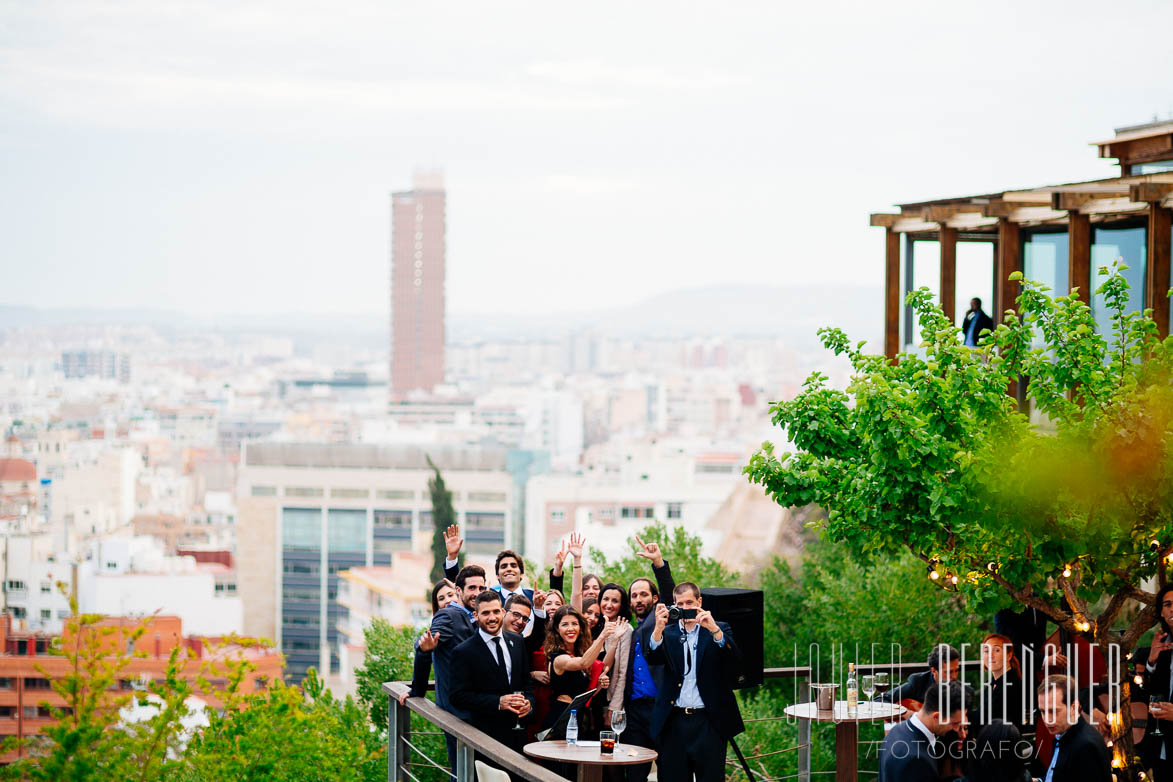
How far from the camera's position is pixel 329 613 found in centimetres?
14088

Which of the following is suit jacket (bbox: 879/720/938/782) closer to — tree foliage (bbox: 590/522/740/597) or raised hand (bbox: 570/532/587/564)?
raised hand (bbox: 570/532/587/564)

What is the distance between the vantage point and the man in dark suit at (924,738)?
586 cm

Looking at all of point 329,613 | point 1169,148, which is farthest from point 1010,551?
point 329,613

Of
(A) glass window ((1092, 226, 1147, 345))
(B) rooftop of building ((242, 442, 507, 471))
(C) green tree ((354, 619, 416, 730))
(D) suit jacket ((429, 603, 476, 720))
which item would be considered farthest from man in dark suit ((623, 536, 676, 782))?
(B) rooftop of building ((242, 442, 507, 471))

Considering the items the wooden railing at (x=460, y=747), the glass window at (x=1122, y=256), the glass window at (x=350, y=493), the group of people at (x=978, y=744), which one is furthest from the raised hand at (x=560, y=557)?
the glass window at (x=350, y=493)

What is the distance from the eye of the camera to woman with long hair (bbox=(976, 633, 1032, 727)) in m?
7.48

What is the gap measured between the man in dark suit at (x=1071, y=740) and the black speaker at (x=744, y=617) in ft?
9.57

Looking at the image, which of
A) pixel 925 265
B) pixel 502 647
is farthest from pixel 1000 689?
pixel 925 265

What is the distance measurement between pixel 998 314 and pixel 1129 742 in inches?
308

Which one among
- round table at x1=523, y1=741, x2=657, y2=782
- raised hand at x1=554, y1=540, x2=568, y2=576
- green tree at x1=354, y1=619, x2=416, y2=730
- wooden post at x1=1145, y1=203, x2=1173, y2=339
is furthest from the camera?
green tree at x1=354, y1=619, x2=416, y2=730

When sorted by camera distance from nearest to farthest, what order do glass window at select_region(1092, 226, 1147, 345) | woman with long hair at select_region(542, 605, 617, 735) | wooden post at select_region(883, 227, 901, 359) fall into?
woman with long hair at select_region(542, 605, 617, 735) < glass window at select_region(1092, 226, 1147, 345) < wooden post at select_region(883, 227, 901, 359)

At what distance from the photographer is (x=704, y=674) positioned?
7.59 meters

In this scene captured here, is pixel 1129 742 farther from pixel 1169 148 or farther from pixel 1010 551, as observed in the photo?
pixel 1169 148

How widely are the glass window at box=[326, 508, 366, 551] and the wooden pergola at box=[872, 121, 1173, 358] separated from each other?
129m
